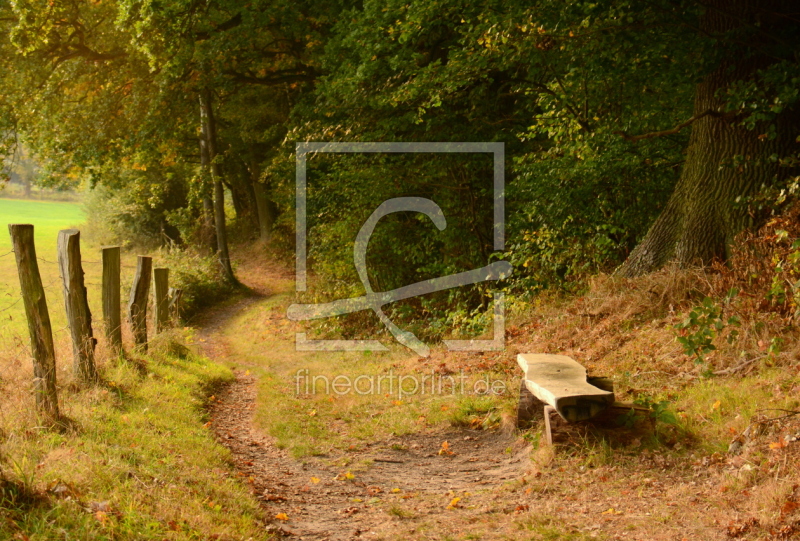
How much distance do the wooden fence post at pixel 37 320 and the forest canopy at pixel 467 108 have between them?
637 cm

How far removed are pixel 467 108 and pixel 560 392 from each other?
7983mm

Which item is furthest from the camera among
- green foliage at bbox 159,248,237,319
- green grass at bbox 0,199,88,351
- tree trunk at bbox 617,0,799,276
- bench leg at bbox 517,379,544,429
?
green foliage at bbox 159,248,237,319

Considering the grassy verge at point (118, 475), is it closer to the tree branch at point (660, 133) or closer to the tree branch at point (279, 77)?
the tree branch at point (660, 133)

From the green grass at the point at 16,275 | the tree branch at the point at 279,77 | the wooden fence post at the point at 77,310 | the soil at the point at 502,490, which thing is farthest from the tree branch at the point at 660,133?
the tree branch at the point at 279,77

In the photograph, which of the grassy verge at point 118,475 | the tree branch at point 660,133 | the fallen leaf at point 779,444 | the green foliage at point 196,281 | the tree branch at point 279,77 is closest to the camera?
the grassy verge at point 118,475

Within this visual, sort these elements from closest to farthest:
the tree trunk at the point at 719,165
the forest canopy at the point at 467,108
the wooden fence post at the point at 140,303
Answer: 1. the tree trunk at the point at 719,165
2. the forest canopy at the point at 467,108
3. the wooden fence post at the point at 140,303

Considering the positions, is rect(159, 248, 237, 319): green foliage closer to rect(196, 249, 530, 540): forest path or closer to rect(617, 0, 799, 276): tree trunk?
rect(196, 249, 530, 540): forest path

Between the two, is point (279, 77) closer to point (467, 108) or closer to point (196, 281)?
point (196, 281)

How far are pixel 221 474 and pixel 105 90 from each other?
54.3 ft

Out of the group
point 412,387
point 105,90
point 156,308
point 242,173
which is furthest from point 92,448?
point 242,173

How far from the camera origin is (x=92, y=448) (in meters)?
5.32

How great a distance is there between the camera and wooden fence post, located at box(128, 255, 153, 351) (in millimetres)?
9539

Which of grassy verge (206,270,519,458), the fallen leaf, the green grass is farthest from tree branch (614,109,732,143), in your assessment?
the green grass

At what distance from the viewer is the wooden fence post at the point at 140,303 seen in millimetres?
9539
